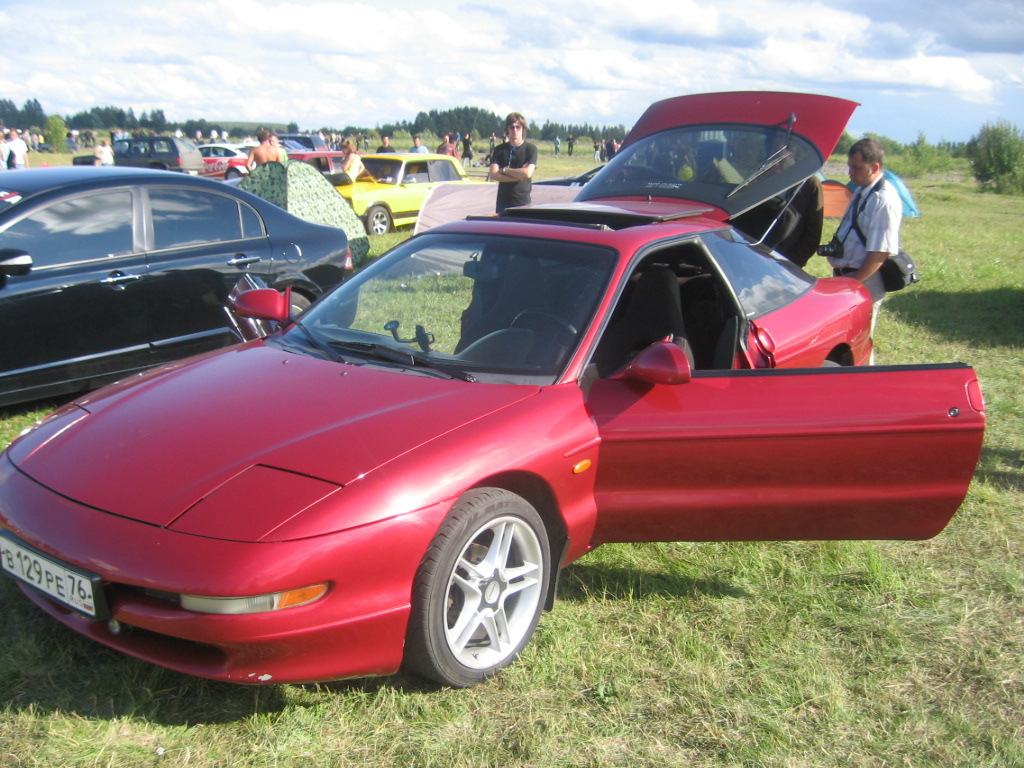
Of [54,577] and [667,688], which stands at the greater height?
[54,577]

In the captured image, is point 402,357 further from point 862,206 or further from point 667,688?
point 862,206

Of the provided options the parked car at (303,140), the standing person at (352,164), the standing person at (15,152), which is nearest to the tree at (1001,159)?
the parked car at (303,140)

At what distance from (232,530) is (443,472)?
0.60 meters

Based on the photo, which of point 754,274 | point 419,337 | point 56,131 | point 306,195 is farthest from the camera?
point 56,131

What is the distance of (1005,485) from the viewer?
4547mm

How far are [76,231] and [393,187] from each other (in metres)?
9.00

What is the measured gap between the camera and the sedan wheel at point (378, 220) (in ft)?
43.3

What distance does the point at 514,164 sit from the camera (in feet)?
27.8

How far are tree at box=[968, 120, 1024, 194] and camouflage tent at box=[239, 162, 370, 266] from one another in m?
31.7

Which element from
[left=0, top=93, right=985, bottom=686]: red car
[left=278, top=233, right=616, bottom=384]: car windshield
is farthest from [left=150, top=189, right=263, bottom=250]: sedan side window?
[left=278, top=233, right=616, bottom=384]: car windshield

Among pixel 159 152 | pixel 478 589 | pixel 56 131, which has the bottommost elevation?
pixel 478 589

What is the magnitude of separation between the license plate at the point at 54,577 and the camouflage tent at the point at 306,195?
7.04 meters

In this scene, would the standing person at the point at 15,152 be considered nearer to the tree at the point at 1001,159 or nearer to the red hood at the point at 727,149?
the red hood at the point at 727,149

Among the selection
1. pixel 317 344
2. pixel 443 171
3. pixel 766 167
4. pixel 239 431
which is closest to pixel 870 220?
pixel 766 167
